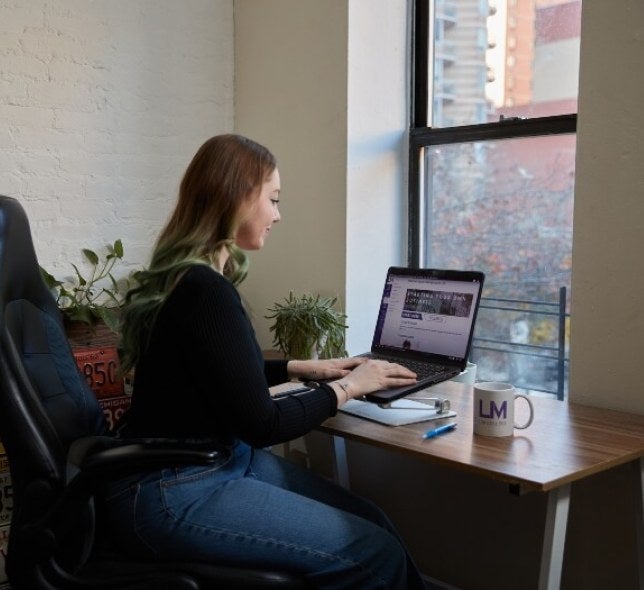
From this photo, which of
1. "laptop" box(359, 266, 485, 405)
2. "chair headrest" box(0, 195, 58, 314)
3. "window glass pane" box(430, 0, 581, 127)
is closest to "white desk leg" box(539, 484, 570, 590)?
"laptop" box(359, 266, 485, 405)

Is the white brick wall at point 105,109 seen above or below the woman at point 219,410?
above

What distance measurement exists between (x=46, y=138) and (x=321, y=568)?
1.72 metres

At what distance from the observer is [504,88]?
8.00 feet

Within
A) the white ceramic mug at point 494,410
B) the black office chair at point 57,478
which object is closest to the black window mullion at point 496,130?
the white ceramic mug at point 494,410

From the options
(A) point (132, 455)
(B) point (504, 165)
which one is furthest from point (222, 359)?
(B) point (504, 165)

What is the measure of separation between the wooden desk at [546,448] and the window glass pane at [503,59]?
0.87 metres

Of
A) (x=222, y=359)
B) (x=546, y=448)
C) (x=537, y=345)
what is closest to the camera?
(x=222, y=359)

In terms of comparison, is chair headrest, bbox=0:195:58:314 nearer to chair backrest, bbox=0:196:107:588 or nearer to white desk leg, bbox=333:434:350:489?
chair backrest, bbox=0:196:107:588

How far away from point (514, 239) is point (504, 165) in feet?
0.70

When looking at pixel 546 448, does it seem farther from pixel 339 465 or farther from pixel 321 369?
pixel 339 465

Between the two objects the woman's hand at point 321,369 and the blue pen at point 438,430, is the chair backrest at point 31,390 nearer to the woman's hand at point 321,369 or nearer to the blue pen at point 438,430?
the woman's hand at point 321,369

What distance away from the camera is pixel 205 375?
151cm

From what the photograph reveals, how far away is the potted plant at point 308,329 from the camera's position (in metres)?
2.50

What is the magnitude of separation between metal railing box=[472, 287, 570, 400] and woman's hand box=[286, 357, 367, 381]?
0.61 meters
